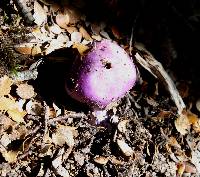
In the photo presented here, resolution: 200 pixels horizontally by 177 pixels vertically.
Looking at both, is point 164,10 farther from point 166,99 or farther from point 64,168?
point 64,168

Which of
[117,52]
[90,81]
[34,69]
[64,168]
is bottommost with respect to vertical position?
[64,168]

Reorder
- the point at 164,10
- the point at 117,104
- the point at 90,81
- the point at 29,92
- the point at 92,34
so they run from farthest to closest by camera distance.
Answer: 1. the point at 164,10
2. the point at 92,34
3. the point at 117,104
4. the point at 29,92
5. the point at 90,81

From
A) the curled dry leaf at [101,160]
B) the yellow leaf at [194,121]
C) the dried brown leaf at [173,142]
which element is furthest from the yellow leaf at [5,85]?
the yellow leaf at [194,121]

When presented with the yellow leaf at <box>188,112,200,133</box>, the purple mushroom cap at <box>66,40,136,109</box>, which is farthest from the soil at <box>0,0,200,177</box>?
the purple mushroom cap at <box>66,40,136,109</box>

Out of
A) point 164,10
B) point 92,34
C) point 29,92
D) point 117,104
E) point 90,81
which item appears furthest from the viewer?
point 164,10

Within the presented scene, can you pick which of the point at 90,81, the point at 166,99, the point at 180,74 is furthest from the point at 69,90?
the point at 180,74

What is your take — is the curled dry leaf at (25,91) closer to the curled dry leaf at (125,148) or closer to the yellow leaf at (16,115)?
the yellow leaf at (16,115)

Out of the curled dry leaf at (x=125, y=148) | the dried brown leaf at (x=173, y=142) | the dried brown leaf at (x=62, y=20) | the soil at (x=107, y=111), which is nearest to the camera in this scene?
the soil at (x=107, y=111)
